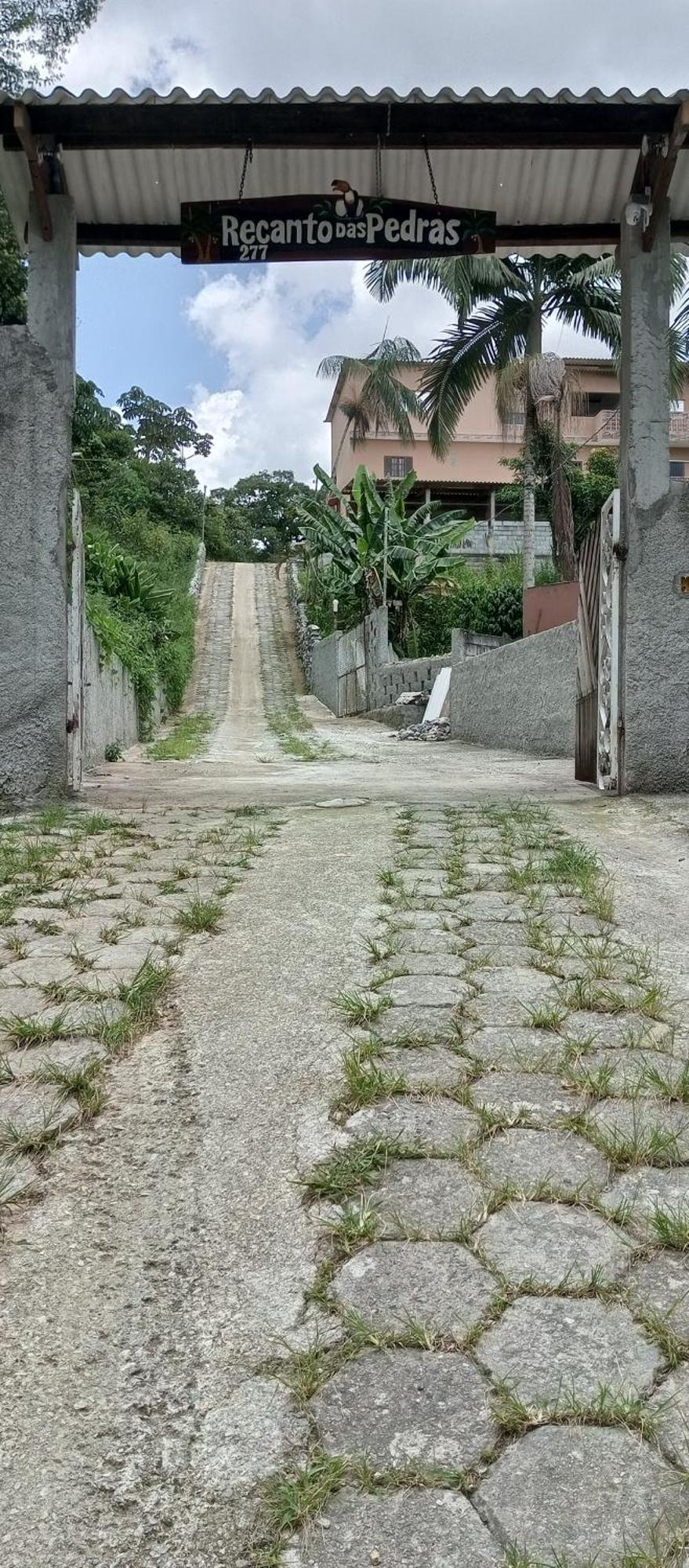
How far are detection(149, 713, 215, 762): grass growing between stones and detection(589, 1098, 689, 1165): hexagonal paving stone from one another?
1032 cm

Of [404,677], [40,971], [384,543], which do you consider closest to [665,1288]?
[40,971]

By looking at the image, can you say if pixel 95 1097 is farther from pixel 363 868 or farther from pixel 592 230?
pixel 592 230

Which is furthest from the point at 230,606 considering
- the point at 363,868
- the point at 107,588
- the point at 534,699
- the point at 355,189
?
the point at 363,868

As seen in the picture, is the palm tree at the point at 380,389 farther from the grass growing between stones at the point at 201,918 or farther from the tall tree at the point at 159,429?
the grass growing between stones at the point at 201,918

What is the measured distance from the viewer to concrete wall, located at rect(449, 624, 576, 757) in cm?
1164

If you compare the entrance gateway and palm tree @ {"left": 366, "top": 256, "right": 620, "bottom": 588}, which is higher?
palm tree @ {"left": 366, "top": 256, "right": 620, "bottom": 588}

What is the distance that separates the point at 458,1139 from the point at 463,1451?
759mm

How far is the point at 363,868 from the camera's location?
446cm

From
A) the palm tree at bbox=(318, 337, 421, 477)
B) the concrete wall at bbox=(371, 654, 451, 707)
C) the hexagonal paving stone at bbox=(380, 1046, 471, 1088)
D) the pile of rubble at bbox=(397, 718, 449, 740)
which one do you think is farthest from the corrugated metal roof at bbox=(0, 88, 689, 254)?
the palm tree at bbox=(318, 337, 421, 477)

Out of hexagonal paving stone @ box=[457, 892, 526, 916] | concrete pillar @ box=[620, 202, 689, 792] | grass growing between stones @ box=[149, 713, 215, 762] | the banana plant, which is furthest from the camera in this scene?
the banana plant

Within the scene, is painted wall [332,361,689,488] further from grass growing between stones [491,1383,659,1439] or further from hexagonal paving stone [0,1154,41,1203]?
grass growing between stones [491,1383,659,1439]

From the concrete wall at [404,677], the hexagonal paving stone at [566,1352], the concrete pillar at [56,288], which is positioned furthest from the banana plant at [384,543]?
the hexagonal paving stone at [566,1352]

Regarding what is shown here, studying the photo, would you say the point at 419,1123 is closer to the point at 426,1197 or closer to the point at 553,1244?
the point at 426,1197

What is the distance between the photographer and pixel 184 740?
16.5 meters
